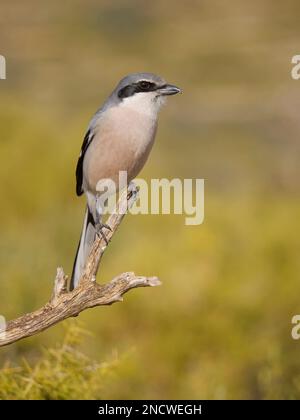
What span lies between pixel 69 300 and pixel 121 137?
82 centimetres

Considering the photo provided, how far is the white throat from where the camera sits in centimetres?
315

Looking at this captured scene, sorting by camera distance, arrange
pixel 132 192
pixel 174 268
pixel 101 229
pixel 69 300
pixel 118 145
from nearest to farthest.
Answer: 1. pixel 69 300
2. pixel 101 229
3. pixel 132 192
4. pixel 118 145
5. pixel 174 268

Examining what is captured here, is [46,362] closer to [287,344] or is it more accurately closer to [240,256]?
[287,344]

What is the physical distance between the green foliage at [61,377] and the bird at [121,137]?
0.34m

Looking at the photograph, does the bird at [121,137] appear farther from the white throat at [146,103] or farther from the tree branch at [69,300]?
the tree branch at [69,300]

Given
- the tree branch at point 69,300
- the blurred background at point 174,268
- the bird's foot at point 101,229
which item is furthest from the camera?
the blurred background at point 174,268

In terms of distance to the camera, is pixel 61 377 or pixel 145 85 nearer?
pixel 61 377

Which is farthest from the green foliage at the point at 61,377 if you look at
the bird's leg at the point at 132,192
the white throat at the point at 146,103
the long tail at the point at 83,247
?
the white throat at the point at 146,103

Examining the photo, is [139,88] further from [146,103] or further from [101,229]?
[101,229]

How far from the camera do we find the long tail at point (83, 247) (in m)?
2.79

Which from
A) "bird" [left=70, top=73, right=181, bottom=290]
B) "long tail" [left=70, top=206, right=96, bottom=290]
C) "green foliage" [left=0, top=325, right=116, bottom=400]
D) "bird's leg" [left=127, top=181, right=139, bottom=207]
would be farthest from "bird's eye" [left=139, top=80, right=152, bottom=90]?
"green foliage" [left=0, top=325, right=116, bottom=400]

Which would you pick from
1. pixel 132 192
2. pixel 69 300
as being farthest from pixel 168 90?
pixel 69 300

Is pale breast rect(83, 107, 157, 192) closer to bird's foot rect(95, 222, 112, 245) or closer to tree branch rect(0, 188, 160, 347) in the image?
bird's foot rect(95, 222, 112, 245)

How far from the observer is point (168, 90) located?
3137mm
